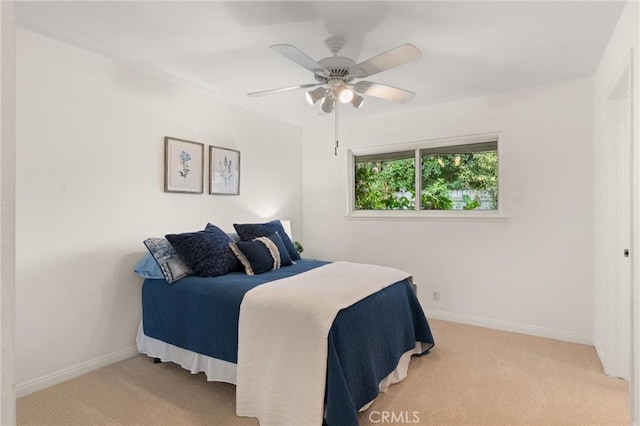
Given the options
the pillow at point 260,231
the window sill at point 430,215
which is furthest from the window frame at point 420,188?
the pillow at point 260,231

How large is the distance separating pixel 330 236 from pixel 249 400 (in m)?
2.88

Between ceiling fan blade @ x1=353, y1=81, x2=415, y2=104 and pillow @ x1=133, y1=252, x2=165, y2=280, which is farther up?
ceiling fan blade @ x1=353, y1=81, x2=415, y2=104

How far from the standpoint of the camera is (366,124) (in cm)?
445

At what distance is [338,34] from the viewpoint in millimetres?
2414

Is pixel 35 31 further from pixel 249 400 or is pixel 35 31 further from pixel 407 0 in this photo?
pixel 249 400

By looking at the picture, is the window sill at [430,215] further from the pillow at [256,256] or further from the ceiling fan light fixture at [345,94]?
the ceiling fan light fixture at [345,94]

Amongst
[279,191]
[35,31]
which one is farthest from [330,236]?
[35,31]

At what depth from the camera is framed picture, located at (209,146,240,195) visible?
12.2 ft

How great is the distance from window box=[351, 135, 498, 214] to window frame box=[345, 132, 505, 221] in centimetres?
1

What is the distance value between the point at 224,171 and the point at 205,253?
129cm

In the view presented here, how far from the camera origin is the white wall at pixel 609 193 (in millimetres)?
1781

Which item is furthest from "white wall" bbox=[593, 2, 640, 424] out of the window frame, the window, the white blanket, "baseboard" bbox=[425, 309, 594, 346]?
the white blanket

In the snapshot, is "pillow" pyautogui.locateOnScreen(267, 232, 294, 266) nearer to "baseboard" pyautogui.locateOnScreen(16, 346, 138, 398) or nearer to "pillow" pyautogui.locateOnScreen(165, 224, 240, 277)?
"pillow" pyautogui.locateOnScreen(165, 224, 240, 277)

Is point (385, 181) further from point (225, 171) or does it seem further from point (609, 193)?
point (609, 193)
